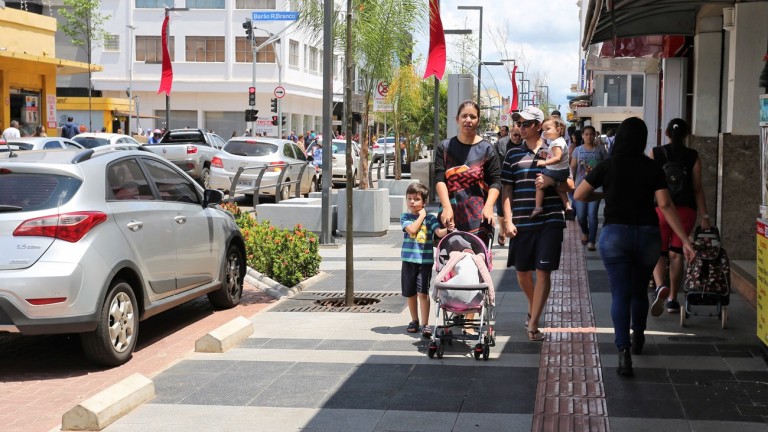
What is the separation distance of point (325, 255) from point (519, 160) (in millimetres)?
6910

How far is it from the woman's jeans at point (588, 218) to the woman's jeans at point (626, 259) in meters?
7.22

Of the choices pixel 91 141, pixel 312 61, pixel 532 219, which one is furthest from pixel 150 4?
pixel 532 219

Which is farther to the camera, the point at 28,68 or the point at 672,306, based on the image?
the point at 28,68

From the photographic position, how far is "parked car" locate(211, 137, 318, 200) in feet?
80.6

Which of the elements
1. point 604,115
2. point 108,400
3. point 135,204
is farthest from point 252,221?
point 604,115

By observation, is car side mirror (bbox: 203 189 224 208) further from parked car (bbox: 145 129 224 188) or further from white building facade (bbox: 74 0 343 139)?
white building facade (bbox: 74 0 343 139)

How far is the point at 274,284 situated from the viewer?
11.6 metres

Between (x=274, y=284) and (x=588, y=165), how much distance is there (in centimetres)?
519

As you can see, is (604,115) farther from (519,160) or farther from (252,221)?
(519,160)

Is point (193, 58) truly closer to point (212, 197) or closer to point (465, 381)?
point (212, 197)

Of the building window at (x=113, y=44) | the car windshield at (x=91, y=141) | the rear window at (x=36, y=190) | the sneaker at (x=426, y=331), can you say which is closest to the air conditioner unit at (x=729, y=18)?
the sneaker at (x=426, y=331)

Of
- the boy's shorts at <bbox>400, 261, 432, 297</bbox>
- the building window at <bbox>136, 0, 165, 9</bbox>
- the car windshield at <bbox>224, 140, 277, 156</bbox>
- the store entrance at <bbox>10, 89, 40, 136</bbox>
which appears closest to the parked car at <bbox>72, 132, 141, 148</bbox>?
the car windshield at <bbox>224, 140, 277, 156</bbox>

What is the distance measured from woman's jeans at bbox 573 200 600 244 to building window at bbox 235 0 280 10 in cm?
5319

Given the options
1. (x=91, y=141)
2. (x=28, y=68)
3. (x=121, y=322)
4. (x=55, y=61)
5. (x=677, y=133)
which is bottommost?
(x=121, y=322)
